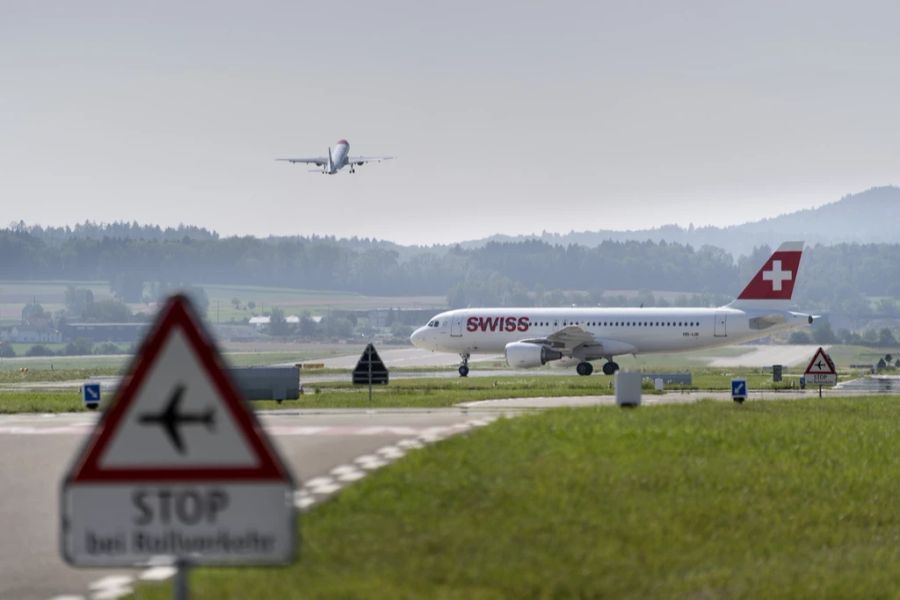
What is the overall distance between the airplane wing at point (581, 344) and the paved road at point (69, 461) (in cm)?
5431

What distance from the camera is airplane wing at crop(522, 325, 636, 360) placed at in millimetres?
81062

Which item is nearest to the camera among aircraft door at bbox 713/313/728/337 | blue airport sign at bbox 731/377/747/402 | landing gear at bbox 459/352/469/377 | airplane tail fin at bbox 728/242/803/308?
blue airport sign at bbox 731/377/747/402

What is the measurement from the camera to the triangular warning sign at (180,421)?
24.9ft

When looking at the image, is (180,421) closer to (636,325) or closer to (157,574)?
(157,574)

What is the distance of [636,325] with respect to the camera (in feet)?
276

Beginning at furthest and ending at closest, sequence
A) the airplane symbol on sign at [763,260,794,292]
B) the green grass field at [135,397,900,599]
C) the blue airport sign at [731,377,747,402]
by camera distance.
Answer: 1. the airplane symbol on sign at [763,260,794,292]
2. the blue airport sign at [731,377,747,402]
3. the green grass field at [135,397,900,599]

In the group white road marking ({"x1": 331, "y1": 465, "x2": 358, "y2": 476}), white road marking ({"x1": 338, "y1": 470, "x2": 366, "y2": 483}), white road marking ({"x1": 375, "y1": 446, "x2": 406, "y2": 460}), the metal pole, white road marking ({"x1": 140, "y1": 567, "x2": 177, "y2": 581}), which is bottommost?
white road marking ({"x1": 140, "y1": 567, "x2": 177, "y2": 581})

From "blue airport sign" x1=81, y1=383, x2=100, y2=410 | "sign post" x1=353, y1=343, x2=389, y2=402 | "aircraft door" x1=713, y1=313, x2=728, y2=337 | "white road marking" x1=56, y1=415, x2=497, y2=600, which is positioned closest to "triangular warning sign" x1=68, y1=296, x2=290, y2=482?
"white road marking" x1=56, y1=415, x2=497, y2=600

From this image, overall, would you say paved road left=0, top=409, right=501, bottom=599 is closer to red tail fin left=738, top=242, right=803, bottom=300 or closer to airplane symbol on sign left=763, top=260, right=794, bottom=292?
airplane symbol on sign left=763, top=260, right=794, bottom=292

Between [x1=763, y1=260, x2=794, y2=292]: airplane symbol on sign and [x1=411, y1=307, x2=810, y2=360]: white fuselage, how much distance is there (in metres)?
1.79

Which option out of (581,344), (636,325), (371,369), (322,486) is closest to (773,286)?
(636,325)

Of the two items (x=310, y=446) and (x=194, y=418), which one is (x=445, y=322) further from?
(x=194, y=418)

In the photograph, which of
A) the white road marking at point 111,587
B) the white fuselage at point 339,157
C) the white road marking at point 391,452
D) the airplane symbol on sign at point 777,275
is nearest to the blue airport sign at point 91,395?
the white road marking at point 391,452

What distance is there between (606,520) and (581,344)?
222ft
